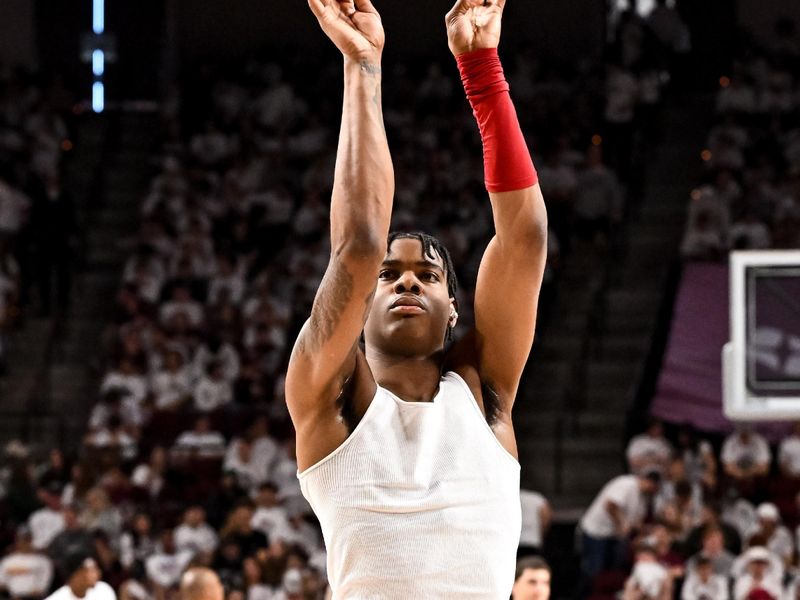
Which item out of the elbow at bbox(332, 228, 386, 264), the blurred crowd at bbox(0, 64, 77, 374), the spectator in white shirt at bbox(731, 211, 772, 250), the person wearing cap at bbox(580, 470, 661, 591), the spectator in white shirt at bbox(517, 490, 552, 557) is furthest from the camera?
the blurred crowd at bbox(0, 64, 77, 374)

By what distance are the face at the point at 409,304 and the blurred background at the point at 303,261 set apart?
7.80 metres

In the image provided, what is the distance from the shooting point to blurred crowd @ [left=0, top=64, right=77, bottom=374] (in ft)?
52.7

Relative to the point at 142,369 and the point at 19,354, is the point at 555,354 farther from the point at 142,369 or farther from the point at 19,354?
the point at 19,354

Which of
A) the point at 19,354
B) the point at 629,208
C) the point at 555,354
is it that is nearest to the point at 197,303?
the point at 19,354

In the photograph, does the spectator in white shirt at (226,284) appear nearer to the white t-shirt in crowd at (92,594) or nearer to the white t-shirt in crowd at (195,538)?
the white t-shirt in crowd at (195,538)

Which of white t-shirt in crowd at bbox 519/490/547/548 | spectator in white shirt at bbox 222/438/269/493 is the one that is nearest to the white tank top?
white t-shirt in crowd at bbox 519/490/547/548

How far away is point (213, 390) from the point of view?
47.3 ft

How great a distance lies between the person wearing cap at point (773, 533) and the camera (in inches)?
452

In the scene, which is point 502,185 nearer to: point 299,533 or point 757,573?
point 757,573

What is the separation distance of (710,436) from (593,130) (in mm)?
5231

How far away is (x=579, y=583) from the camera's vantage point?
11930 millimetres

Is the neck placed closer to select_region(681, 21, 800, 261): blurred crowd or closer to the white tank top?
the white tank top

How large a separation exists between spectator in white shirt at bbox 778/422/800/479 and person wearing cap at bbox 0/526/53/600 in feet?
20.1

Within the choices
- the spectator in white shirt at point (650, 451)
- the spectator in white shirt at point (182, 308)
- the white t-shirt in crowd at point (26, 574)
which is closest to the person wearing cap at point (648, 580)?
the spectator in white shirt at point (650, 451)
